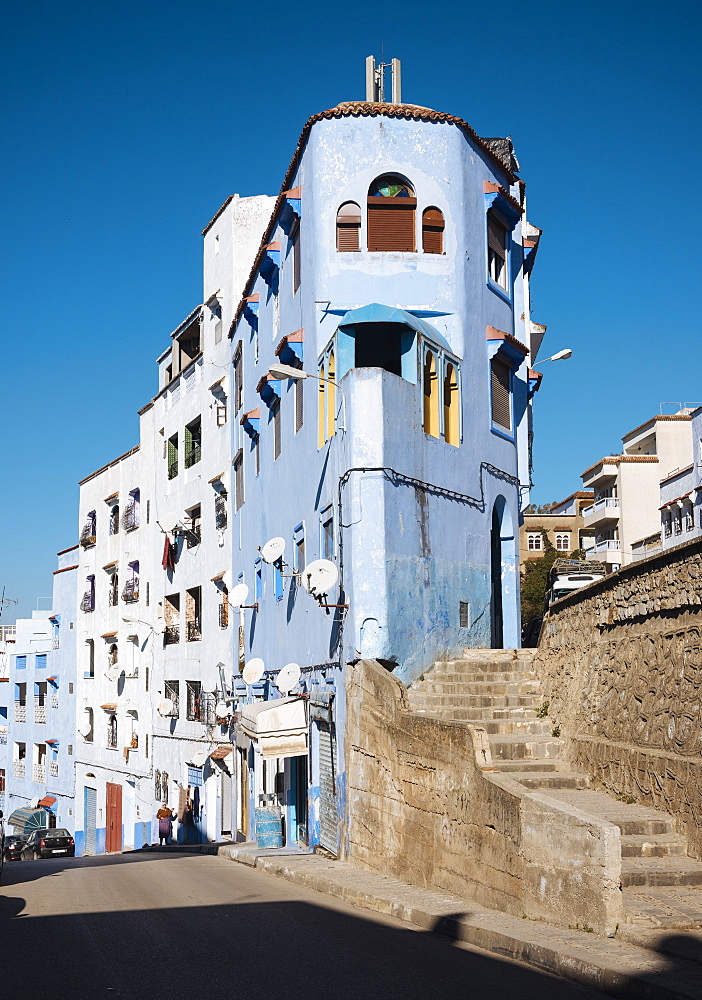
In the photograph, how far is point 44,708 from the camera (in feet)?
173

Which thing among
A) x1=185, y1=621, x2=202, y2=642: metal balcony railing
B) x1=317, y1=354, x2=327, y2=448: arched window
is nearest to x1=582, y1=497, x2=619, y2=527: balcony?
x1=185, y1=621, x2=202, y2=642: metal balcony railing

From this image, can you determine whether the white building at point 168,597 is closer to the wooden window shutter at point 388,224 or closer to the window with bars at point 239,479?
the window with bars at point 239,479

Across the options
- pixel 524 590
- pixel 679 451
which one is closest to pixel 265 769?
pixel 524 590

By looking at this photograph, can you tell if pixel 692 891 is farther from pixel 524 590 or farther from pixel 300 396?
pixel 524 590

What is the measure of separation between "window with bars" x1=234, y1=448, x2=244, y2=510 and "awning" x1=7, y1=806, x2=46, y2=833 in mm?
22085

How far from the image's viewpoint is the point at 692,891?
388 inches

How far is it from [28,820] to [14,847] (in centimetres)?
773

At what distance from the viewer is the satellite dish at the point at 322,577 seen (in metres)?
17.7

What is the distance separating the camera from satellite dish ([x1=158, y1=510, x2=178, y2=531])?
121 ft

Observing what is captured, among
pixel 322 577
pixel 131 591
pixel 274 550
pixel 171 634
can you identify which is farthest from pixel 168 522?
pixel 322 577

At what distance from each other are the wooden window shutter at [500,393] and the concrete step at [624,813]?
35.3 feet

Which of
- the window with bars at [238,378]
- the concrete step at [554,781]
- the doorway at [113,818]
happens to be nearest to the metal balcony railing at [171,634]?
the doorway at [113,818]

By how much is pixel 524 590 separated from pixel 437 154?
32974 millimetres

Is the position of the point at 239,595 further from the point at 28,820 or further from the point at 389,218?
the point at 28,820
